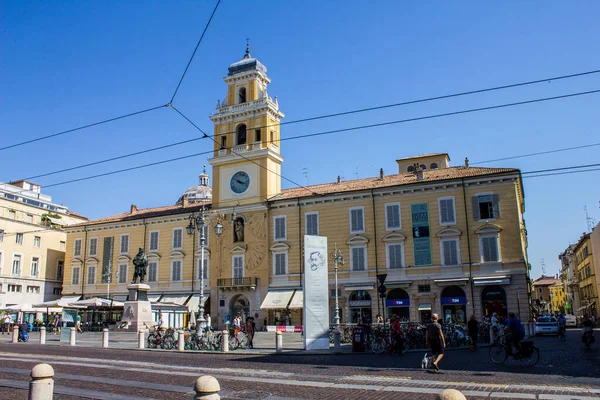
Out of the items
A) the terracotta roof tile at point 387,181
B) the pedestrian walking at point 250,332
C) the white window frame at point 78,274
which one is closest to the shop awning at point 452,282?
the terracotta roof tile at point 387,181

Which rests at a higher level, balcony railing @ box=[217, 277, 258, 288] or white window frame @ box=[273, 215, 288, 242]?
white window frame @ box=[273, 215, 288, 242]

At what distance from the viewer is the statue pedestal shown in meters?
33.2

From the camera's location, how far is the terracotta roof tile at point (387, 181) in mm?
37500

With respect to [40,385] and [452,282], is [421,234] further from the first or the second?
[40,385]

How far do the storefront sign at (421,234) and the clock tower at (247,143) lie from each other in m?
12.6

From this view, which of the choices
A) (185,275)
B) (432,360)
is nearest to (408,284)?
(185,275)

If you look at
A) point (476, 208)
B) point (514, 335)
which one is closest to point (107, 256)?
point (476, 208)

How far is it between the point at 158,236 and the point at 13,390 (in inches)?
1498

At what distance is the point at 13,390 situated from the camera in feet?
35.0

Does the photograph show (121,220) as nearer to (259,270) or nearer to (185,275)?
(185,275)

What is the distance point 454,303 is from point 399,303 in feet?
12.4

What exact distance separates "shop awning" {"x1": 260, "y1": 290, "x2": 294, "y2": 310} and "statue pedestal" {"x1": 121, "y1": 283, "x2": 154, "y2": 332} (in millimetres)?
9337

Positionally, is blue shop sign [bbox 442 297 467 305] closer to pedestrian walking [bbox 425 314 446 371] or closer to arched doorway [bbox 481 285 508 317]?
arched doorway [bbox 481 285 508 317]

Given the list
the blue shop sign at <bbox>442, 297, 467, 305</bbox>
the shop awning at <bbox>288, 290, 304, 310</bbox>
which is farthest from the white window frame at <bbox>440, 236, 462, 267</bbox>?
the shop awning at <bbox>288, 290, 304, 310</bbox>
